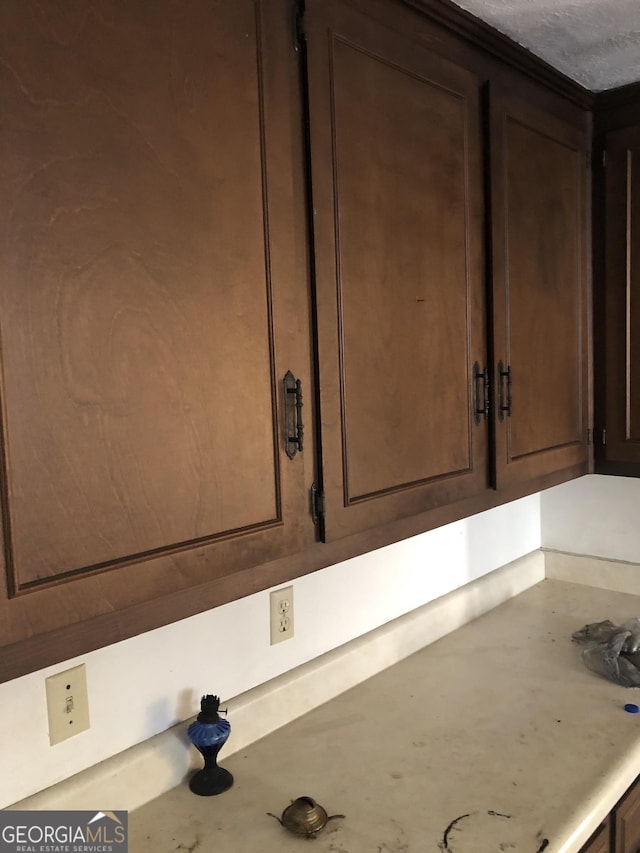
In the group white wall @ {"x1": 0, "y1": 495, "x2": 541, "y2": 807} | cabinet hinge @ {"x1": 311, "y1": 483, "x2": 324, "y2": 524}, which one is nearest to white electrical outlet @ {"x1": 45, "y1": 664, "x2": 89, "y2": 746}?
white wall @ {"x1": 0, "y1": 495, "x2": 541, "y2": 807}

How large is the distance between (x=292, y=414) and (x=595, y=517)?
1481mm

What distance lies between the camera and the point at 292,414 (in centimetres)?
100

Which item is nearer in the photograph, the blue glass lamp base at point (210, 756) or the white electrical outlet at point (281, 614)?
the blue glass lamp base at point (210, 756)

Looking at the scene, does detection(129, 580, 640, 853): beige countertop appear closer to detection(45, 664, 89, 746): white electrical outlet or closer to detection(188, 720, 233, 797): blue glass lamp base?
detection(188, 720, 233, 797): blue glass lamp base

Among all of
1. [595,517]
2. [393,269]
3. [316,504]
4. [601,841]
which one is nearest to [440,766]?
[601,841]

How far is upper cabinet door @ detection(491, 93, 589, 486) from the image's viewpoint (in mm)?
1445

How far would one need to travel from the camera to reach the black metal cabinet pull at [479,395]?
54.4 inches

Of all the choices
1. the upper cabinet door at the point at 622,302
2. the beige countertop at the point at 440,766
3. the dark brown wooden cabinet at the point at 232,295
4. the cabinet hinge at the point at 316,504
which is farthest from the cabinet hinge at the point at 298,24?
the beige countertop at the point at 440,766

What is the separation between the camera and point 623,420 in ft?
5.89

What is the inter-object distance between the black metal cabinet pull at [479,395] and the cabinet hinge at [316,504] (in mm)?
470

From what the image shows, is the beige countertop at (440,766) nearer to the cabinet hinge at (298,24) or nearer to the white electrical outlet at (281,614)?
the white electrical outlet at (281,614)

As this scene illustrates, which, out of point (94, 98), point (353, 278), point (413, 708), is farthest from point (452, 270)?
point (413, 708)

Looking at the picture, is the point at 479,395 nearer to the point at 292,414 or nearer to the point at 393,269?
the point at 393,269

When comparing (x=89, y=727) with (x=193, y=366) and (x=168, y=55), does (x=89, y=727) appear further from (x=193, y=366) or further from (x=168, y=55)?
(x=168, y=55)
